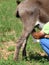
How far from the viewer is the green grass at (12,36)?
268 inches

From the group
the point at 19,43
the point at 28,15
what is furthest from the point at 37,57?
the point at 28,15

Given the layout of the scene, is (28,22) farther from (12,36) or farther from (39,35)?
(12,36)

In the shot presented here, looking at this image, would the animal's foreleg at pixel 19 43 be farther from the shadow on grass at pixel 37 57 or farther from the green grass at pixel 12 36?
the shadow on grass at pixel 37 57

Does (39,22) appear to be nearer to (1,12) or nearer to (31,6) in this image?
(31,6)

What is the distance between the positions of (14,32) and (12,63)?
2558mm

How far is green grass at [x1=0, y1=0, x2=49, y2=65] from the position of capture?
268 inches

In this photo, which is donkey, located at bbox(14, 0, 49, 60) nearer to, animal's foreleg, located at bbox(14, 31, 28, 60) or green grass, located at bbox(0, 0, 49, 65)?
animal's foreleg, located at bbox(14, 31, 28, 60)

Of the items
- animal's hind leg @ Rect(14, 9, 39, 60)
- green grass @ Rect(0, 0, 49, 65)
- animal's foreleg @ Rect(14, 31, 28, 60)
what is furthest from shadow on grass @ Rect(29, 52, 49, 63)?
animal's hind leg @ Rect(14, 9, 39, 60)

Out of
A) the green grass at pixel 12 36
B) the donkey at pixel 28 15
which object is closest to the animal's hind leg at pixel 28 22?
the donkey at pixel 28 15

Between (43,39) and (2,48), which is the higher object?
(43,39)

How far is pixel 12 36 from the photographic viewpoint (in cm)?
864

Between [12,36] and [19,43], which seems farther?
[12,36]

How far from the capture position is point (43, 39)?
6777mm

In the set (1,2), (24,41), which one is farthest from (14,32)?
(1,2)
